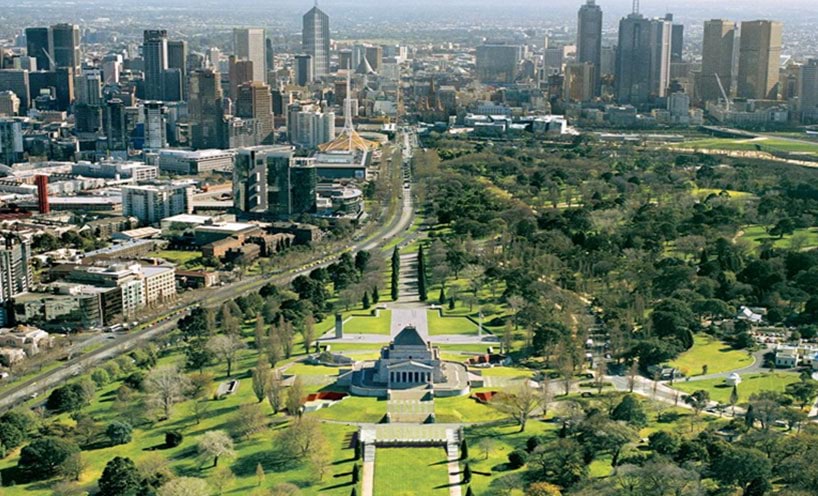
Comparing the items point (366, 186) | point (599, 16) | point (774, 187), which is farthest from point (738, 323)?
point (599, 16)

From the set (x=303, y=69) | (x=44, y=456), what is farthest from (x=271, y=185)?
(x=303, y=69)

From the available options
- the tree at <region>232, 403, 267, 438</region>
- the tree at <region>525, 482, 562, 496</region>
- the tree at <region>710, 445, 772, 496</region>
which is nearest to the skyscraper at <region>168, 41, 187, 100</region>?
the tree at <region>232, 403, 267, 438</region>

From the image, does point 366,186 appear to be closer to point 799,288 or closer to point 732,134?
point 799,288

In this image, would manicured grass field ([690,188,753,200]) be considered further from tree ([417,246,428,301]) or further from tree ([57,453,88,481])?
tree ([57,453,88,481])

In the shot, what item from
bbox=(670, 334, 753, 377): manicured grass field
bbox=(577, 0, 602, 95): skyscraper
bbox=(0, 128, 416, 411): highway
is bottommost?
bbox=(0, 128, 416, 411): highway

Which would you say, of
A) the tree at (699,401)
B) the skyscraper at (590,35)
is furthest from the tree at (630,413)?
the skyscraper at (590,35)

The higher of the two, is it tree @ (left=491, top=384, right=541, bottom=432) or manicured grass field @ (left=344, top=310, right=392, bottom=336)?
tree @ (left=491, top=384, right=541, bottom=432)
